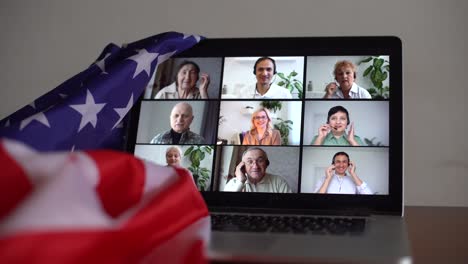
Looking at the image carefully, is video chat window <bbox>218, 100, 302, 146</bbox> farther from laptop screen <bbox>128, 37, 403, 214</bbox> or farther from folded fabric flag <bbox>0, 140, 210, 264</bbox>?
folded fabric flag <bbox>0, 140, 210, 264</bbox>

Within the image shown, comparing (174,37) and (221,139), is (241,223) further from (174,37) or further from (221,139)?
(174,37)

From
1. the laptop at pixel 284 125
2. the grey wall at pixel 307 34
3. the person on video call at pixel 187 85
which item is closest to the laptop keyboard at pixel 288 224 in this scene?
the laptop at pixel 284 125

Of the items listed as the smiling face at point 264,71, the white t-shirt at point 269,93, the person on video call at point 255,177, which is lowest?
the person on video call at point 255,177

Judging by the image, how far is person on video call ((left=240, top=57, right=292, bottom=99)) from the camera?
776mm

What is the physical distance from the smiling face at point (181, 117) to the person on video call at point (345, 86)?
0.21 m

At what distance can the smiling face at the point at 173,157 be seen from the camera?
2.55ft

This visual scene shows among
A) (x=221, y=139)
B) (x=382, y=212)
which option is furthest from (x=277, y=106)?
(x=382, y=212)

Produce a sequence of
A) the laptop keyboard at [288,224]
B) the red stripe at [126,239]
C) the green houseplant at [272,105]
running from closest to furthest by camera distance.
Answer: the red stripe at [126,239], the laptop keyboard at [288,224], the green houseplant at [272,105]

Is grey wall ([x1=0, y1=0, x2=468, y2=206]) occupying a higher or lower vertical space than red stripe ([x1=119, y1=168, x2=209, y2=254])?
higher

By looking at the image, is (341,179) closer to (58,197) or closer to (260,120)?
(260,120)

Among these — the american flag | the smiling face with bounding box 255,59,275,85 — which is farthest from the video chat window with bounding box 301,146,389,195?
the american flag

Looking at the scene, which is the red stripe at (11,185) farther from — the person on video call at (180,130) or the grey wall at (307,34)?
the grey wall at (307,34)

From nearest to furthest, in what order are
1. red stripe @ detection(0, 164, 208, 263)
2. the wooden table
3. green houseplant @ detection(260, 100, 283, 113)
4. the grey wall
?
red stripe @ detection(0, 164, 208, 263)
the wooden table
green houseplant @ detection(260, 100, 283, 113)
the grey wall

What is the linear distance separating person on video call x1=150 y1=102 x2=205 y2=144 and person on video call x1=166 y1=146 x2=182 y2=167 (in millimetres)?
11
